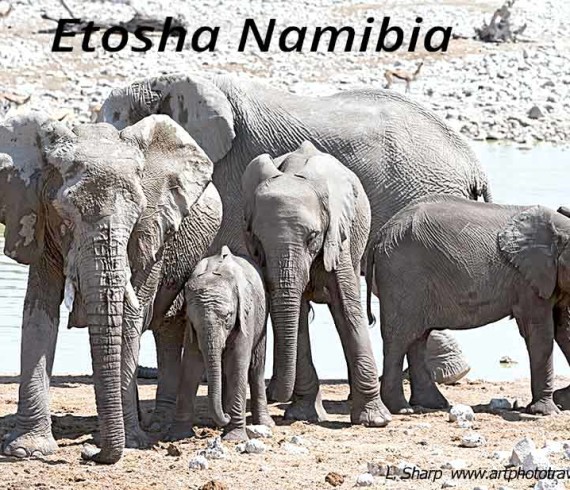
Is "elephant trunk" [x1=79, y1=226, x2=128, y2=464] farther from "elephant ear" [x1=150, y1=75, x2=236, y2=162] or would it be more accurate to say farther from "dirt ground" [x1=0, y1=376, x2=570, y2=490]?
"elephant ear" [x1=150, y1=75, x2=236, y2=162]

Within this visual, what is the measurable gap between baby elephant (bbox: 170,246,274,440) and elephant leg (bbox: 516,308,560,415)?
1497 millimetres

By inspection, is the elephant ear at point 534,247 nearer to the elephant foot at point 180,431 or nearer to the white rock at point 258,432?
the white rock at point 258,432

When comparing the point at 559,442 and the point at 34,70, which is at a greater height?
the point at 34,70

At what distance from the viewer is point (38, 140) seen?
7164 mm

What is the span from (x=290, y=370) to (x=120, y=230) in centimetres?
144

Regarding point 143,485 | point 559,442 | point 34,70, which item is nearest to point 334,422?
point 559,442

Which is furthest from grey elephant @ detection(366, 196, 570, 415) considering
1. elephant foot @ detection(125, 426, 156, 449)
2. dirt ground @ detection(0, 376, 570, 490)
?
elephant foot @ detection(125, 426, 156, 449)

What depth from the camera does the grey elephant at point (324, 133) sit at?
10242 millimetres

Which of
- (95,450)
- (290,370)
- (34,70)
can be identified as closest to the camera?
(95,450)

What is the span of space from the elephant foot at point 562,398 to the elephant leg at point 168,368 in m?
1.97

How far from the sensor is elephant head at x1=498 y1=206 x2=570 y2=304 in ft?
28.7

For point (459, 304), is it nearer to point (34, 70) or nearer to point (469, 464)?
point (469, 464)

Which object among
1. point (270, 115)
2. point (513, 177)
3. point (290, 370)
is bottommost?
point (290, 370)

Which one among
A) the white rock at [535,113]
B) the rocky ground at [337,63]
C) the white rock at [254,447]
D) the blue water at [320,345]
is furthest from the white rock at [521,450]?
the white rock at [535,113]
